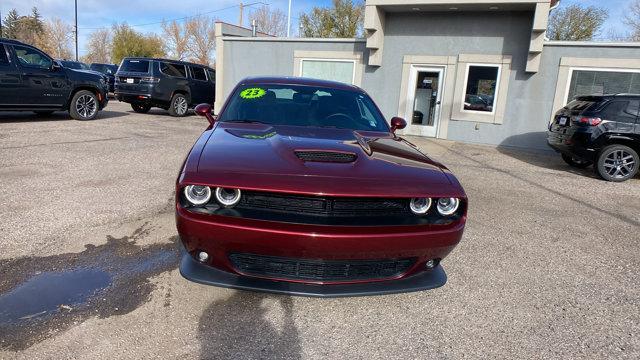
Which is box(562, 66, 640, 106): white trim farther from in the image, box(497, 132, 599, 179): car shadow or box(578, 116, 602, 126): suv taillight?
box(578, 116, 602, 126): suv taillight

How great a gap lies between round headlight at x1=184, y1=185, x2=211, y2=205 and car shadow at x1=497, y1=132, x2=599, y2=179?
9220 mm

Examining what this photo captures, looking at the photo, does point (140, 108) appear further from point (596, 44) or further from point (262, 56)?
point (596, 44)

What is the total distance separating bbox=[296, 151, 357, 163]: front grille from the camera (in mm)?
2627

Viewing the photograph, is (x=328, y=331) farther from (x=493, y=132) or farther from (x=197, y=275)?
(x=493, y=132)

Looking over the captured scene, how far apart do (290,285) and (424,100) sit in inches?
479

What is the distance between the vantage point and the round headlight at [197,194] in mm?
2438

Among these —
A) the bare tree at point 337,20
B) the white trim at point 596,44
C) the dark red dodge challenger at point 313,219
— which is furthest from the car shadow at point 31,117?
the bare tree at point 337,20

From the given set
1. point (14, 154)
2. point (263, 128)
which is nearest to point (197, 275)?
point (263, 128)

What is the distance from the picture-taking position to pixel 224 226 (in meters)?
2.31

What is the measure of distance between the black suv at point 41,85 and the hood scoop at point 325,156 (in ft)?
32.8

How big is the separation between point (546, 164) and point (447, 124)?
3.70 m

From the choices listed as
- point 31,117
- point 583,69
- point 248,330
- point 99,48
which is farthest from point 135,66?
point 99,48

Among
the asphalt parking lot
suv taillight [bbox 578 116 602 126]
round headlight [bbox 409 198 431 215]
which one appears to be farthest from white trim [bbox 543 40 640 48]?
round headlight [bbox 409 198 431 215]

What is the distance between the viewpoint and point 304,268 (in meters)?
2.45
